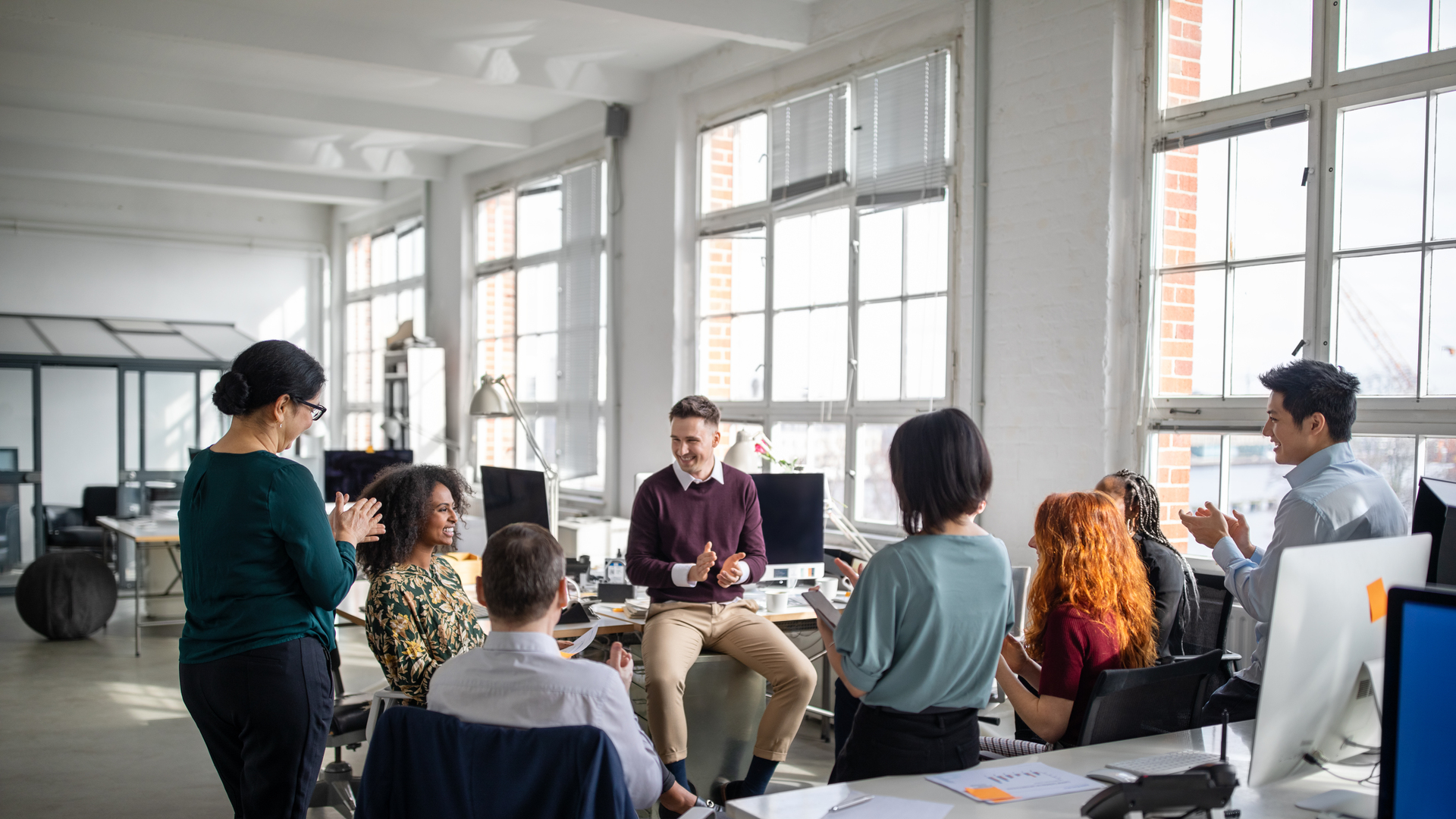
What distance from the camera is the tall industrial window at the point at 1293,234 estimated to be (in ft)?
11.2

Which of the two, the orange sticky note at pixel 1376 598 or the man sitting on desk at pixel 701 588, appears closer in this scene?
the orange sticky note at pixel 1376 598

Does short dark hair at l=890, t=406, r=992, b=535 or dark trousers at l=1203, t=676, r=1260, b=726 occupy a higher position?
short dark hair at l=890, t=406, r=992, b=535

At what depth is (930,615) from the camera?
2.08 meters

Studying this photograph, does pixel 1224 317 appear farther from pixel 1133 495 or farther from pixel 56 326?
pixel 56 326

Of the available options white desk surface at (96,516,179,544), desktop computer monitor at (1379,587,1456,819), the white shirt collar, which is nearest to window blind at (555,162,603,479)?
white desk surface at (96,516,179,544)

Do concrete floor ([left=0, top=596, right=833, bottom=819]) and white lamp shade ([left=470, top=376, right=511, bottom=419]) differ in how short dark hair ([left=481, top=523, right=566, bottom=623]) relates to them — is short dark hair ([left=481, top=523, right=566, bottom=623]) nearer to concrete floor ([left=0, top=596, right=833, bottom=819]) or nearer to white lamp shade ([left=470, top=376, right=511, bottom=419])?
concrete floor ([left=0, top=596, right=833, bottom=819])

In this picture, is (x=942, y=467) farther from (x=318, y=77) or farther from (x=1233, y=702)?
(x=318, y=77)

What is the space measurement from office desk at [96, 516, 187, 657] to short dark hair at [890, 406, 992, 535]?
6000 millimetres

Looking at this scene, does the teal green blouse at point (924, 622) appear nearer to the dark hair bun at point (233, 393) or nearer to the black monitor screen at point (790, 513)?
the dark hair bun at point (233, 393)

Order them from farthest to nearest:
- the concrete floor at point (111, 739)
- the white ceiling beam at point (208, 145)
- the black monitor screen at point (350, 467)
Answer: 1. the white ceiling beam at point (208, 145)
2. the black monitor screen at point (350, 467)
3. the concrete floor at point (111, 739)

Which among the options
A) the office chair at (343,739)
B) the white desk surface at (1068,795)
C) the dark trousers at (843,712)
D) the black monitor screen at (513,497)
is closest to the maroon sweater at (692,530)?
the black monitor screen at (513,497)

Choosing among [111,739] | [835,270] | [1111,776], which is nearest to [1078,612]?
[1111,776]

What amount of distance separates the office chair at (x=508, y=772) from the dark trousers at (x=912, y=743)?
629mm

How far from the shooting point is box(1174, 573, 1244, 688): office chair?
3236mm
